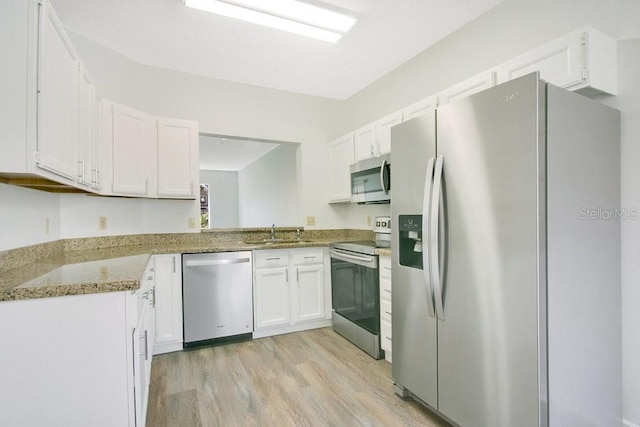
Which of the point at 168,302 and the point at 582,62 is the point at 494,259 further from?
the point at 168,302

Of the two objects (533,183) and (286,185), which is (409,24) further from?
(286,185)

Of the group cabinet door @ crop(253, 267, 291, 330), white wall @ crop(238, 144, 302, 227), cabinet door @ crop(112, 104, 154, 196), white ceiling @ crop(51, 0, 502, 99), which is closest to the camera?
white ceiling @ crop(51, 0, 502, 99)

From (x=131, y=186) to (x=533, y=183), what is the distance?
9.68 ft

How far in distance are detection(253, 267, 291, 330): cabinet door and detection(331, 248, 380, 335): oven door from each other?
0.52 metres

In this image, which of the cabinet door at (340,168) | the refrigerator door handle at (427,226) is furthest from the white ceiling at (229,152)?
the refrigerator door handle at (427,226)

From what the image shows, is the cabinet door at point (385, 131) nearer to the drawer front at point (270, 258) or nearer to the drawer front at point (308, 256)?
the drawer front at point (308, 256)

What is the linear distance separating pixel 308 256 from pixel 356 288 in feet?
2.17

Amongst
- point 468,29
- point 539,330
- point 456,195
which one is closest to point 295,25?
point 468,29

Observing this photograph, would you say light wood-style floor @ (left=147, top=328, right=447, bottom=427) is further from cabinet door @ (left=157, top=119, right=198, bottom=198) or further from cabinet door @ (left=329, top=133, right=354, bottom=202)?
cabinet door @ (left=329, top=133, right=354, bottom=202)

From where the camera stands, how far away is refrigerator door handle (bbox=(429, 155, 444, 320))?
1722 millimetres

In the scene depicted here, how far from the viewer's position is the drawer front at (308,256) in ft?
11.0

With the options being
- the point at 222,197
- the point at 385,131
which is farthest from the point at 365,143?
the point at 222,197

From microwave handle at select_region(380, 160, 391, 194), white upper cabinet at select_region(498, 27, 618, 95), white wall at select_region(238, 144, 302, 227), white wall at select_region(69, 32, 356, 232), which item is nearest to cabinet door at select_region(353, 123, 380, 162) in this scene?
microwave handle at select_region(380, 160, 391, 194)

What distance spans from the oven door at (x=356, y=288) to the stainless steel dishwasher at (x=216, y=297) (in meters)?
0.88
